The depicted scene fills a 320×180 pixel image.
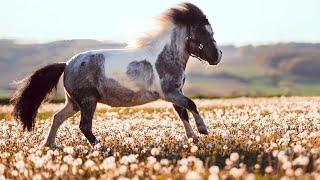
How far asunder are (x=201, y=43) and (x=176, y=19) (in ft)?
A: 2.60

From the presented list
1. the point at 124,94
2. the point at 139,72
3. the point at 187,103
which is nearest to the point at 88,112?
the point at 124,94

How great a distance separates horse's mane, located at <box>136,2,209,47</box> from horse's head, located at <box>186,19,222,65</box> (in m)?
0.12

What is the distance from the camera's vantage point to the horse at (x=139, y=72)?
15.2 metres

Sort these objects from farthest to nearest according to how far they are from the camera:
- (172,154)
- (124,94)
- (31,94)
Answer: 1. (31,94)
2. (124,94)
3. (172,154)

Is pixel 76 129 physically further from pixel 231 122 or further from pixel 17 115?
pixel 231 122

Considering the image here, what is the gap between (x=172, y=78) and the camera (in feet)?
50.0

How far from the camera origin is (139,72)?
49.8 feet

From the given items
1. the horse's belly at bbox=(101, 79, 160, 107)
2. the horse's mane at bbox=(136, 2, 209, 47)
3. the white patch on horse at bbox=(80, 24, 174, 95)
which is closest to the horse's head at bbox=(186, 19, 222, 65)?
the horse's mane at bbox=(136, 2, 209, 47)

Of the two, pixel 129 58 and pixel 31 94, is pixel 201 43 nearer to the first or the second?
pixel 129 58

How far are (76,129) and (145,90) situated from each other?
494 centimetres

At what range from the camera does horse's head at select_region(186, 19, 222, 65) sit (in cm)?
1606

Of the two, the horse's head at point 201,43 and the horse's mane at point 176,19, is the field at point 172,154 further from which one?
the horse's mane at point 176,19

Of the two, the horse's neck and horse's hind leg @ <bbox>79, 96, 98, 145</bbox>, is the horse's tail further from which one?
the horse's neck

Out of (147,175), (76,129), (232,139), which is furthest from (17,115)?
(147,175)
